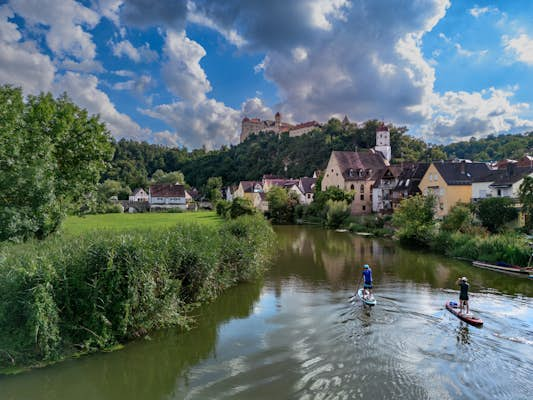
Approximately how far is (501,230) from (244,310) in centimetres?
2812

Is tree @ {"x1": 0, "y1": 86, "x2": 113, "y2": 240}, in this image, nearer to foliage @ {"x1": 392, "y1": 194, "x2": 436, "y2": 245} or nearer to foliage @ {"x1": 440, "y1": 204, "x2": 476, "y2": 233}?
foliage @ {"x1": 392, "y1": 194, "x2": 436, "y2": 245}

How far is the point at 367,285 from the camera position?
18.2 m

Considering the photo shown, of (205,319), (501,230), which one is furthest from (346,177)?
(205,319)

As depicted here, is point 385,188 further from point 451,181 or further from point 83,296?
point 83,296

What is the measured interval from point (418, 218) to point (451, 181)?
13519mm

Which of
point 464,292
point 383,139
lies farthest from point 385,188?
point 464,292

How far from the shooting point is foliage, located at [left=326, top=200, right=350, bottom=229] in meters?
57.4

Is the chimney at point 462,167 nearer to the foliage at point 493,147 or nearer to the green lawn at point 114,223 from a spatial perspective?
the green lawn at point 114,223

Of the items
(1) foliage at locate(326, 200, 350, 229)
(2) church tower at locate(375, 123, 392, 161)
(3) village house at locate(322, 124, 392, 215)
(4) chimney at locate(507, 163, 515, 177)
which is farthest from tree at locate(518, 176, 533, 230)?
(2) church tower at locate(375, 123, 392, 161)

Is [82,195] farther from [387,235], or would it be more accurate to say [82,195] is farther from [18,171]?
[387,235]

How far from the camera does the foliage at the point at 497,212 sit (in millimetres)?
34688

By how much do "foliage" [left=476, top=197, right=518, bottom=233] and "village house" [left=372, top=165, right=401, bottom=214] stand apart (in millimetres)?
25639

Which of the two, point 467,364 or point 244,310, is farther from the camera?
Answer: point 244,310

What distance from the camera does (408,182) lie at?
184 feet
